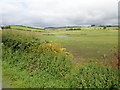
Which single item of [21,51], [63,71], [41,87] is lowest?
[41,87]

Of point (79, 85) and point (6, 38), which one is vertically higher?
point (6, 38)

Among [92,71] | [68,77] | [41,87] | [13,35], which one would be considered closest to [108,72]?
[92,71]

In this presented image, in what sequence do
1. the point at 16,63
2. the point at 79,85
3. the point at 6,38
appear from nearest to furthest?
1. the point at 79,85
2. the point at 16,63
3. the point at 6,38

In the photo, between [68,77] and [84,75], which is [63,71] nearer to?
[68,77]

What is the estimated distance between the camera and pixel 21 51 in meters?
7.24

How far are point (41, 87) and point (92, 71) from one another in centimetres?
185

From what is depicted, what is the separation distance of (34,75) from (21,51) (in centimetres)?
241

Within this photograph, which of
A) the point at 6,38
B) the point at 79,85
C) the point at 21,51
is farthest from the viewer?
the point at 6,38

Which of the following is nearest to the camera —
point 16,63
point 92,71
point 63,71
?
point 92,71

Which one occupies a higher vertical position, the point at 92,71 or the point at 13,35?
the point at 13,35

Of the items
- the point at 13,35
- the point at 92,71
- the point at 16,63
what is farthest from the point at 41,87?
the point at 13,35

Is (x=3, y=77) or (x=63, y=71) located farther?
(x=3, y=77)

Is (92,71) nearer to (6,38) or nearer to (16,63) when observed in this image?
(16,63)

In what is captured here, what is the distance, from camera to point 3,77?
548 cm
